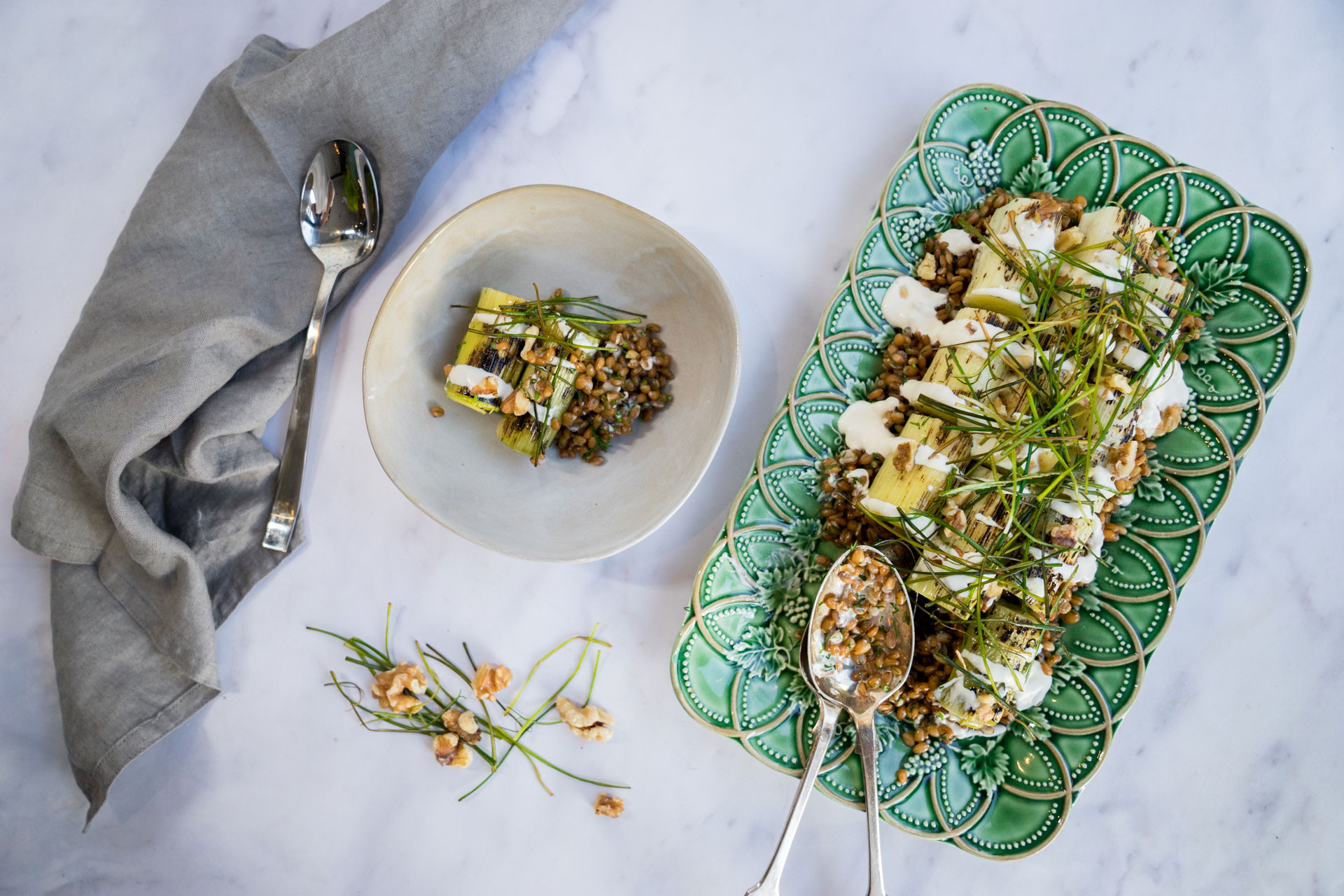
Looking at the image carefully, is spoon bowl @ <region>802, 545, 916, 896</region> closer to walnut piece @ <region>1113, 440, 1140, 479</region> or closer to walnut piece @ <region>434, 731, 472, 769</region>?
walnut piece @ <region>1113, 440, 1140, 479</region>

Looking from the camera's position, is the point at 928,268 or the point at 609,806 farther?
the point at 609,806

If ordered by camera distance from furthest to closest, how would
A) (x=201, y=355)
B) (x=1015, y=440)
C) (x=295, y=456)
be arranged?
1. (x=295, y=456)
2. (x=201, y=355)
3. (x=1015, y=440)

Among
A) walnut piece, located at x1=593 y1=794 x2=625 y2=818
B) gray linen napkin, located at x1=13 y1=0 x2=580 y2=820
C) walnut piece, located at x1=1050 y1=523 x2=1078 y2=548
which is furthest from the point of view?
walnut piece, located at x1=593 y1=794 x2=625 y2=818

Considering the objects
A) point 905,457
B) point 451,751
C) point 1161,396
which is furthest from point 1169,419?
point 451,751

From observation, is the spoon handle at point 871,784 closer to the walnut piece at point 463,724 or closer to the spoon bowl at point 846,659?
the spoon bowl at point 846,659

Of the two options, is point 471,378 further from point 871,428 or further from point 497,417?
point 871,428

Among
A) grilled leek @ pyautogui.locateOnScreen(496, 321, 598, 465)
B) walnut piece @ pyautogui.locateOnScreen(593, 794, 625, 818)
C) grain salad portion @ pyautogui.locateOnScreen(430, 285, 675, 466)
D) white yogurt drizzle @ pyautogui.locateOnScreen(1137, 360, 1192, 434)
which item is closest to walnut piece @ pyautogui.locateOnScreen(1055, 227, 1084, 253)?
white yogurt drizzle @ pyautogui.locateOnScreen(1137, 360, 1192, 434)
